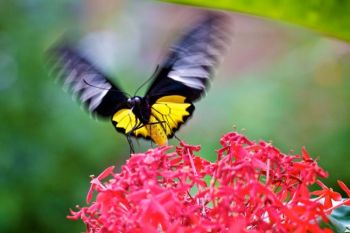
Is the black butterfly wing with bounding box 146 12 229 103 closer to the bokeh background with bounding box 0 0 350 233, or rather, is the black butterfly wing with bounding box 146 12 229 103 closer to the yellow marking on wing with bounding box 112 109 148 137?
the yellow marking on wing with bounding box 112 109 148 137

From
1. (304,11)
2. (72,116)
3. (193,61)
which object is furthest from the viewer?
(72,116)

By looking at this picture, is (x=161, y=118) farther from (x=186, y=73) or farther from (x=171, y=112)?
(x=186, y=73)

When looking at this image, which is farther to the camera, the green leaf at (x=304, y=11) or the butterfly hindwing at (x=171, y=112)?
the butterfly hindwing at (x=171, y=112)

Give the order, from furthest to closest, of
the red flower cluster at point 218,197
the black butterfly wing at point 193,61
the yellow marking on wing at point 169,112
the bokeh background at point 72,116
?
the bokeh background at point 72,116, the yellow marking on wing at point 169,112, the black butterfly wing at point 193,61, the red flower cluster at point 218,197

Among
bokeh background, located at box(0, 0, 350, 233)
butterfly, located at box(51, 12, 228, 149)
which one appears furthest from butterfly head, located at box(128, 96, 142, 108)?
bokeh background, located at box(0, 0, 350, 233)

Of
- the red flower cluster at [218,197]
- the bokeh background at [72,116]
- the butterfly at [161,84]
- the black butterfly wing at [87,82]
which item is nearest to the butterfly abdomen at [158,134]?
the butterfly at [161,84]

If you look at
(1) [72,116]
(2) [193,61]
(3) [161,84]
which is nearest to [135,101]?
(3) [161,84]

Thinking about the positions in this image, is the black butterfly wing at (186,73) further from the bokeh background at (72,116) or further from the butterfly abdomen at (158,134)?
the bokeh background at (72,116)

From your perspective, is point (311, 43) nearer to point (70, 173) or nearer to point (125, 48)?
point (125, 48)
